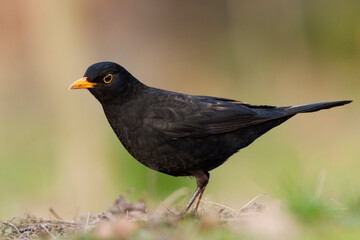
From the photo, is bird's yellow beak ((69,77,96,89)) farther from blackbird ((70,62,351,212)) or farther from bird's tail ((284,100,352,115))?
bird's tail ((284,100,352,115))

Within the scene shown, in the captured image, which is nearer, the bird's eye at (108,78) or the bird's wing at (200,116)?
the bird's wing at (200,116)

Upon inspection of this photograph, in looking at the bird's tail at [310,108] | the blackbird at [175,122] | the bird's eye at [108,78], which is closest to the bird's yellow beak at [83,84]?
the blackbird at [175,122]

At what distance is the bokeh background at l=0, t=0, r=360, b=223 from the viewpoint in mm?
8367

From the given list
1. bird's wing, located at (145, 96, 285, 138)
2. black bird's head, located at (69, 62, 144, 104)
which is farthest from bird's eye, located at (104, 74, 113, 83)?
bird's wing, located at (145, 96, 285, 138)

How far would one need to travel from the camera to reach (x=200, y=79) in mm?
10797

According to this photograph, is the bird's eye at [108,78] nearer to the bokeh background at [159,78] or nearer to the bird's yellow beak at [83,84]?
the bird's yellow beak at [83,84]

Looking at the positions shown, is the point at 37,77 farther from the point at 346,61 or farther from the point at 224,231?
the point at 224,231

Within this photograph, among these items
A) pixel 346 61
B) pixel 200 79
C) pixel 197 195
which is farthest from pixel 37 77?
pixel 197 195

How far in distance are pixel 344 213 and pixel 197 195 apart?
168 centimetres

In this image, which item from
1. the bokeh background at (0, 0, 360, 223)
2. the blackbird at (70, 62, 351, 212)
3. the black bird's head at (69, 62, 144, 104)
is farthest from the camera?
the bokeh background at (0, 0, 360, 223)

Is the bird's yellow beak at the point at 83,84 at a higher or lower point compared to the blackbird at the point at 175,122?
higher

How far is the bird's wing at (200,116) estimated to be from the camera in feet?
15.5

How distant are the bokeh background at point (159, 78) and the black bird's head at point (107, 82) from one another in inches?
101

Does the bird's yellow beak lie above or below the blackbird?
above
